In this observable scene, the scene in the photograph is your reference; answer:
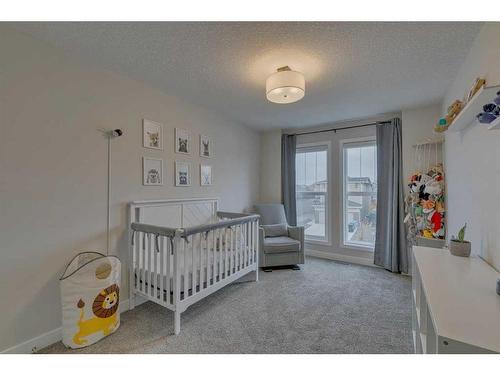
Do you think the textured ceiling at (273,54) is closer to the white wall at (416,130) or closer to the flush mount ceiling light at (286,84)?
the flush mount ceiling light at (286,84)

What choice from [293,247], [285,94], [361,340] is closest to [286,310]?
[361,340]

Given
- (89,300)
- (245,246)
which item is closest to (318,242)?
(245,246)

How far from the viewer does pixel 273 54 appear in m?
1.75

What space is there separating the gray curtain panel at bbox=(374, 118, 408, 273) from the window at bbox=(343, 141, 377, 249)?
0.63ft

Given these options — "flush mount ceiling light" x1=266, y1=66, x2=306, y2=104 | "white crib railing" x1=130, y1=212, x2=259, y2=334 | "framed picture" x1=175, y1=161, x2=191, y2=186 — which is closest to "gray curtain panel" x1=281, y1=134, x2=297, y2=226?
"white crib railing" x1=130, y1=212, x2=259, y2=334

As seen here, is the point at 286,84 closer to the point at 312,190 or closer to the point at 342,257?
the point at 312,190

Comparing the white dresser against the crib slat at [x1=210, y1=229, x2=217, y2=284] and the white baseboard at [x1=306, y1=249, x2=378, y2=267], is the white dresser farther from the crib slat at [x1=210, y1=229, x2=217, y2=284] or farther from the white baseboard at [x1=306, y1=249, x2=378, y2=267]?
the white baseboard at [x1=306, y1=249, x2=378, y2=267]

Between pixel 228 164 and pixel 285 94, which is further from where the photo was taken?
pixel 228 164

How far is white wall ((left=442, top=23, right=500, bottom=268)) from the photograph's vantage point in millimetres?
1310

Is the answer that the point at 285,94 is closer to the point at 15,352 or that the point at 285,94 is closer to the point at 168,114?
the point at 168,114

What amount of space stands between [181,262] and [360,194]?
113 inches

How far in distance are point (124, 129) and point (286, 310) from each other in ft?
7.59

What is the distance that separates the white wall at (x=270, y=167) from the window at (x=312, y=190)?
1.16ft
